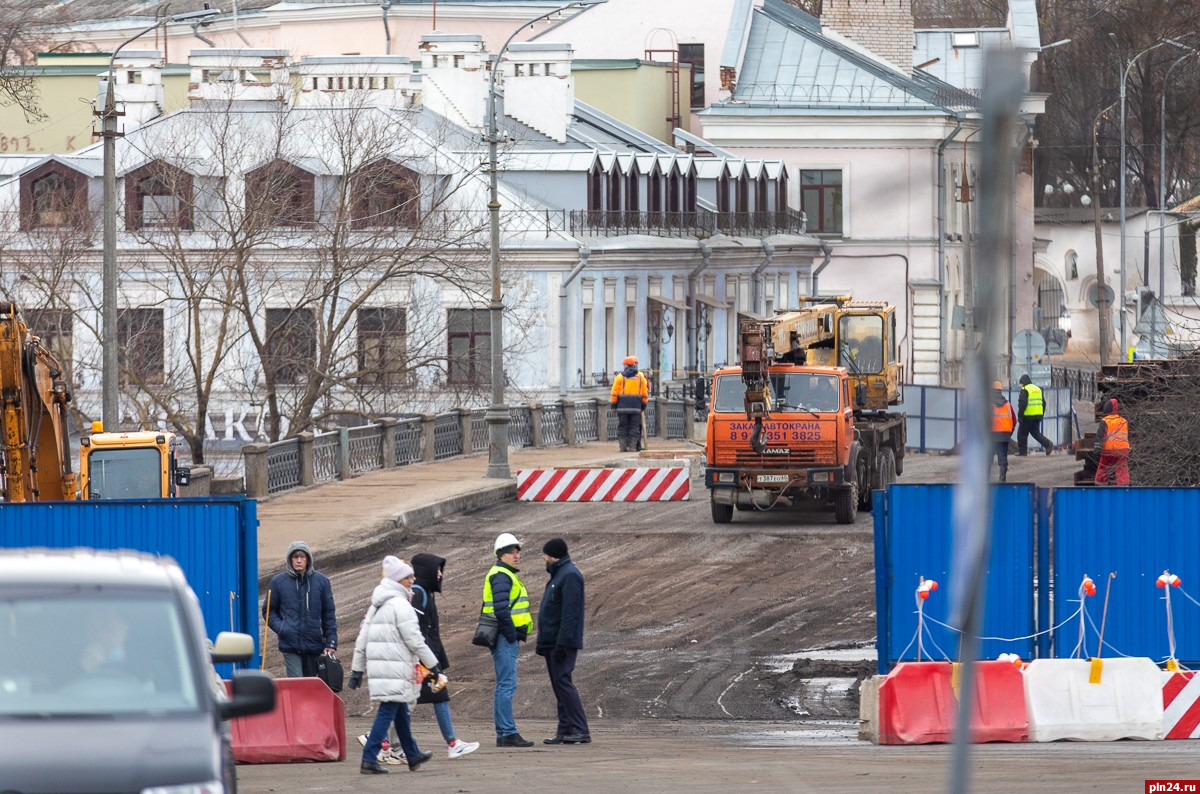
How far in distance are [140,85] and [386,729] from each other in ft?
145

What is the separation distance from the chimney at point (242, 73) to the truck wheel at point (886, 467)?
72.4 ft

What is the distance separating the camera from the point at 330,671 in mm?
14445

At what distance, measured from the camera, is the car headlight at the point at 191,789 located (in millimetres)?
7027

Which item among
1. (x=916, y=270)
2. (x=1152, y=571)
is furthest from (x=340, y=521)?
(x=916, y=270)

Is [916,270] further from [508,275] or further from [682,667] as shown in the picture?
[682,667]

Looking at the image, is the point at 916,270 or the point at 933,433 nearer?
the point at 933,433

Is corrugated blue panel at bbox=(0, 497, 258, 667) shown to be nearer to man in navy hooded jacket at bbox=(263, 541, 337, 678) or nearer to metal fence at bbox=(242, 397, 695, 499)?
man in navy hooded jacket at bbox=(263, 541, 337, 678)

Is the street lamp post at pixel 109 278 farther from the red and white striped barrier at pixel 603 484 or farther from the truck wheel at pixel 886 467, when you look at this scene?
the truck wheel at pixel 886 467

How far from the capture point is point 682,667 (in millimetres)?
18266

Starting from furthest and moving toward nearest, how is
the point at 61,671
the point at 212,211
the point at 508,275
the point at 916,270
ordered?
the point at 916,270 → the point at 508,275 → the point at 212,211 → the point at 61,671

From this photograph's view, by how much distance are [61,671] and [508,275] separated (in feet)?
133

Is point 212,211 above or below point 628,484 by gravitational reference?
above

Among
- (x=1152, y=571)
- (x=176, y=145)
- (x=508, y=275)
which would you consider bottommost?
(x=1152, y=571)

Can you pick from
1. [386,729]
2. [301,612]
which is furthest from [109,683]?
[301,612]
